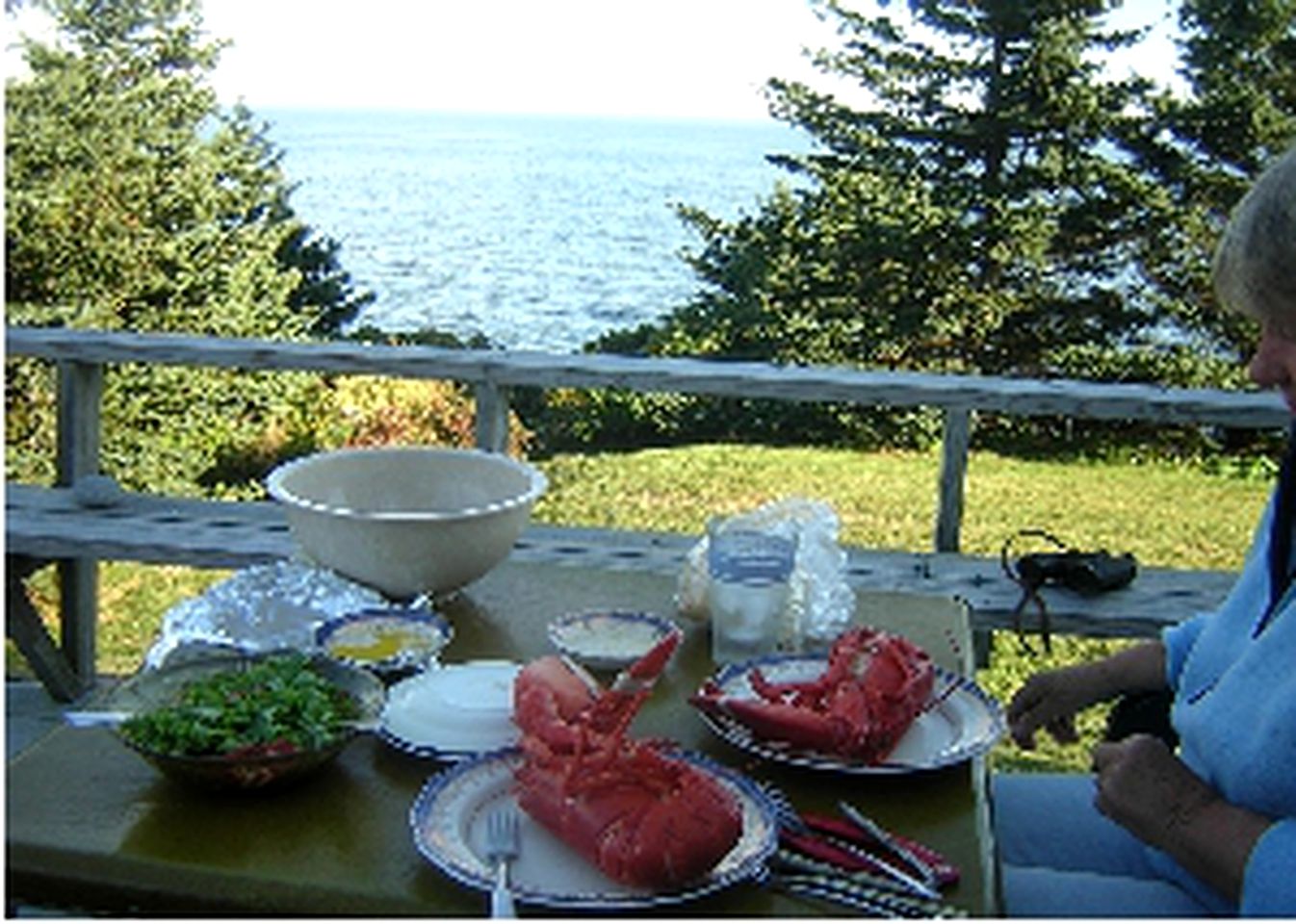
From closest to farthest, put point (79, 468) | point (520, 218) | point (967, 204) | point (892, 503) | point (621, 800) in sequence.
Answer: point (621, 800) < point (79, 468) < point (892, 503) < point (967, 204) < point (520, 218)

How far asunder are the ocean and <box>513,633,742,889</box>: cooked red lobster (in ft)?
34.5

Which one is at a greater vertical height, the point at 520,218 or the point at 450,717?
the point at 450,717

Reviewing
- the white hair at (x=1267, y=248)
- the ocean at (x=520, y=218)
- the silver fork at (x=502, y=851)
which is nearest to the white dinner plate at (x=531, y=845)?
the silver fork at (x=502, y=851)

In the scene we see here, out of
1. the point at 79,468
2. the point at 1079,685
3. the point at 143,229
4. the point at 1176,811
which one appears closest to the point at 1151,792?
the point at 1176,811

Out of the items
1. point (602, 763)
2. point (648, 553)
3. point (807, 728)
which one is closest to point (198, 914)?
point (602, 763)

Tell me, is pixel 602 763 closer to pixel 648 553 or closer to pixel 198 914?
pixel 198 914

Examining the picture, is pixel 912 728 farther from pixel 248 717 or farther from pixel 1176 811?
pixel 248 717

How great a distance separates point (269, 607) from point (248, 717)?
0.42 meters

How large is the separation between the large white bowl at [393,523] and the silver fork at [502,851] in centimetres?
49

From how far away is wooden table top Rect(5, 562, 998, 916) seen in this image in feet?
3.45

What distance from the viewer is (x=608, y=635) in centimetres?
159

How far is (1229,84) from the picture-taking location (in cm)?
1241

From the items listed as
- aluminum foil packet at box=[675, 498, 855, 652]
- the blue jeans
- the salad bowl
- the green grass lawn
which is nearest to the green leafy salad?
the salad bowl

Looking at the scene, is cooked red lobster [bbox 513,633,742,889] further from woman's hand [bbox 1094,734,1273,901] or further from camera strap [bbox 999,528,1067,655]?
camera strap [bbox 999,528,1067,655]
